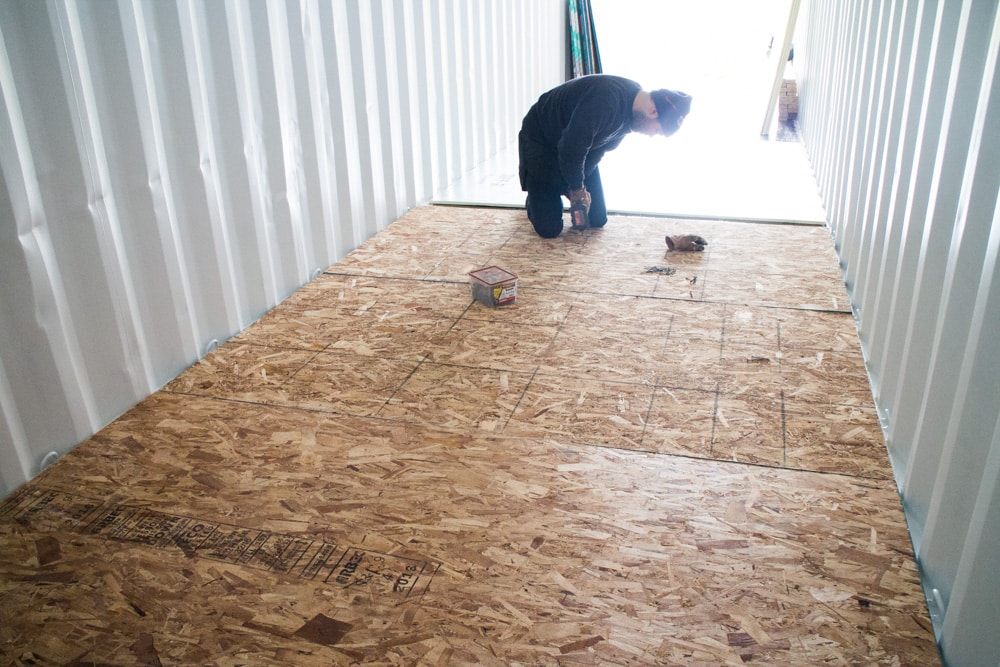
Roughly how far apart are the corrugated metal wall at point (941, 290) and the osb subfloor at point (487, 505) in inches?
7.3

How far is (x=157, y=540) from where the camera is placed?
2.75 m

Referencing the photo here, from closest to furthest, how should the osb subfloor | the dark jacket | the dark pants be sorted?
the osb subfloor < the dark jacket < the dark pants

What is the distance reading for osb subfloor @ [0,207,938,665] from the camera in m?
2.33

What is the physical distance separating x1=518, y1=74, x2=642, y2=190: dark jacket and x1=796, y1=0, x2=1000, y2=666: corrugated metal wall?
1597 millimetres

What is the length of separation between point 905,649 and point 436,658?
135 centimetres

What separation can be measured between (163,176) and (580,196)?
3.01 metres

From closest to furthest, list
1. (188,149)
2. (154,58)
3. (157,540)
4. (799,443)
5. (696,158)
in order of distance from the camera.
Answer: (157,540) → (799,443) → (154,58) → (188,149) → (696,158)

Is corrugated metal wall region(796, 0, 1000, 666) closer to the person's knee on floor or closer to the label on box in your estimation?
the label on box

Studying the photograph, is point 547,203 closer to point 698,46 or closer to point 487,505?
point 487,505

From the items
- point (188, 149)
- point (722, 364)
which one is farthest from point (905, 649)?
point (188, 149)

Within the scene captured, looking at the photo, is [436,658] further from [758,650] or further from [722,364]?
[722,364]

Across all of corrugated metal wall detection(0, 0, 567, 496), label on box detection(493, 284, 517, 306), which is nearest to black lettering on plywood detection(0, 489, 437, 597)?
corrugated metal wall detection(0, 0, 567, 496)

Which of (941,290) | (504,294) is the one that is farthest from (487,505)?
(504,294)

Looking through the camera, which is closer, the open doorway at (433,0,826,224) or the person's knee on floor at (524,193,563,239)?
the person's knee on floor at (524,193,563,239)
